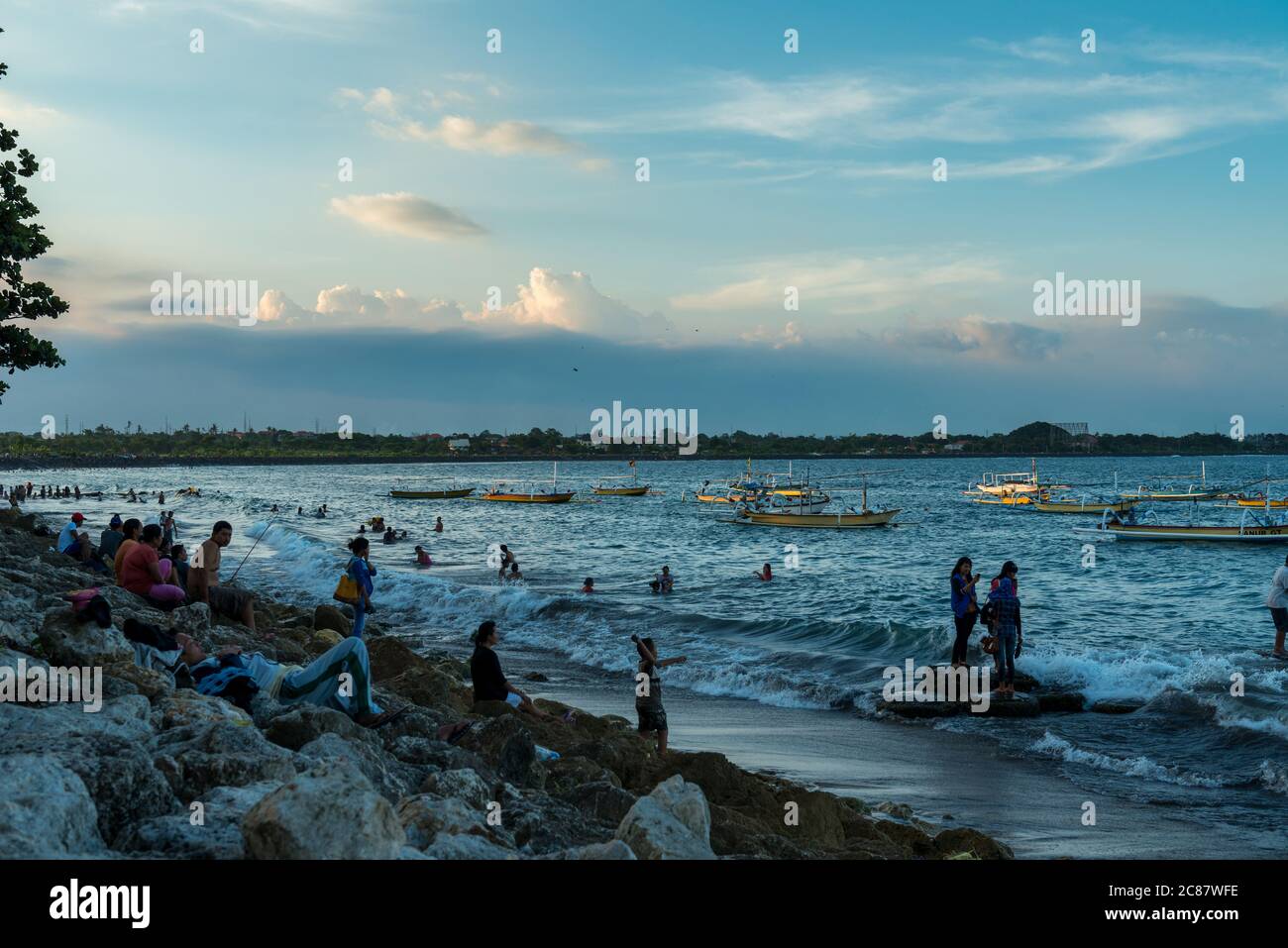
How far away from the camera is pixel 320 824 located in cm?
475

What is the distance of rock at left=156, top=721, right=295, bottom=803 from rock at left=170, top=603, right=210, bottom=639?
5798 millimetres

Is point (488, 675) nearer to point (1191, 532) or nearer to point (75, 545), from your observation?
point (75, 545)

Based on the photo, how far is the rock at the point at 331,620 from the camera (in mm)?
19906

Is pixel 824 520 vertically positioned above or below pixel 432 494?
below

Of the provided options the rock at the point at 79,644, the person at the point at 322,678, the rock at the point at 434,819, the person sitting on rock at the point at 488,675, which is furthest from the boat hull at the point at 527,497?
the rock at the point at 434,819

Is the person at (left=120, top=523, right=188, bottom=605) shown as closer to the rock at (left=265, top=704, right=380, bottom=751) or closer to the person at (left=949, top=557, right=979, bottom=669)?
the rock at (left=265, top=704, right=380, bottom=751)

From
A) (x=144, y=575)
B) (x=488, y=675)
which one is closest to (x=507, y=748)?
(x=488, y=675)

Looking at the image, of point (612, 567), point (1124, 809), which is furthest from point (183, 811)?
point (612, 567)

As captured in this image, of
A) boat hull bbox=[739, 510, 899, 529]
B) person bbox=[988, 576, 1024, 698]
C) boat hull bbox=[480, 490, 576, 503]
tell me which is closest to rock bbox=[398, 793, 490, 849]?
person bbox=[988, 576, 1024, 698]

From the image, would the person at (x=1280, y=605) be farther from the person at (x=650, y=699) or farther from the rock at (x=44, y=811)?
the rock at (x=44, y=811)

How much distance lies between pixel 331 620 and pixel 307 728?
42.0 feet

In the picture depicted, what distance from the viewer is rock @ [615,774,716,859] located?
5.77 m
